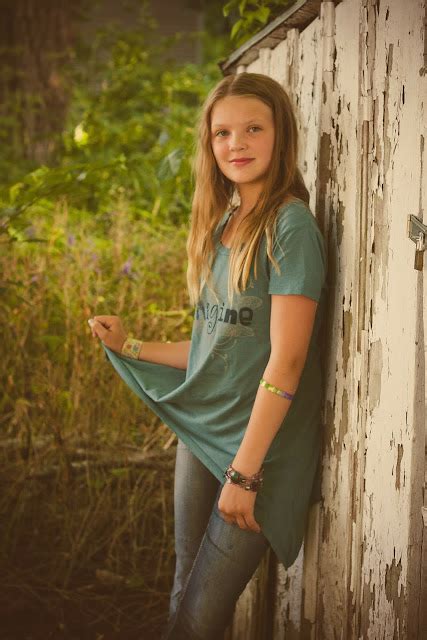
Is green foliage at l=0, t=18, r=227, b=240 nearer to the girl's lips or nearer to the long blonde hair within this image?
the long blonde hair

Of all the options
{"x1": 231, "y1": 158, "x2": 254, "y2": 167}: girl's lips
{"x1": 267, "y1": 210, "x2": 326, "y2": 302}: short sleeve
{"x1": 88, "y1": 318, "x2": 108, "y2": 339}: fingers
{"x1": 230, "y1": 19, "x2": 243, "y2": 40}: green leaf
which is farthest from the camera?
{"x1": 230, "y1": 19, "x2": 243, "y2": 40}: green leaf

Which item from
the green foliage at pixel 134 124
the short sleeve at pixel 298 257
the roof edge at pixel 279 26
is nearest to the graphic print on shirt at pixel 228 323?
the short sleeve at pixel 298 257

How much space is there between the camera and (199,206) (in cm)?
203

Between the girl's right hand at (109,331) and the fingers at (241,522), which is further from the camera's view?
the girl's right hand at (109,331)

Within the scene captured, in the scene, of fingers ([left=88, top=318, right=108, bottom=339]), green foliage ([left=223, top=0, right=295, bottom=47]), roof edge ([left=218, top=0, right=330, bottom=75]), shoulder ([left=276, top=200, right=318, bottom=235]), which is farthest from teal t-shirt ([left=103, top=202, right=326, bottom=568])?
green foliage ([left=223, top=0, right=295, bottom=47])

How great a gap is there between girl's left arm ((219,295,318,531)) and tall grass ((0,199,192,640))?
138 cm

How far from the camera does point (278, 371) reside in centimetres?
162

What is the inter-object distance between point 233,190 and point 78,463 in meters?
1.61

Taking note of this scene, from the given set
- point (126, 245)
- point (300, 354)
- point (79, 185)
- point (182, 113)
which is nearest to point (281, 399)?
point (300, 354)

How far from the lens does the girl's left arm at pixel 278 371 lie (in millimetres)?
1611

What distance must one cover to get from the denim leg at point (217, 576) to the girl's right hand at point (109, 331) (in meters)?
0.65

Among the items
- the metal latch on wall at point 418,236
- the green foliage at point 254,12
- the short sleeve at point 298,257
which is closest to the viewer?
the metal latch on wall at point 418,236

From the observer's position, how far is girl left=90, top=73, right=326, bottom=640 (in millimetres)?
1631

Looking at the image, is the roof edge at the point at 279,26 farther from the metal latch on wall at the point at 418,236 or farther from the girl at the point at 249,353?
the metal latch on wall at the point at 418,236
